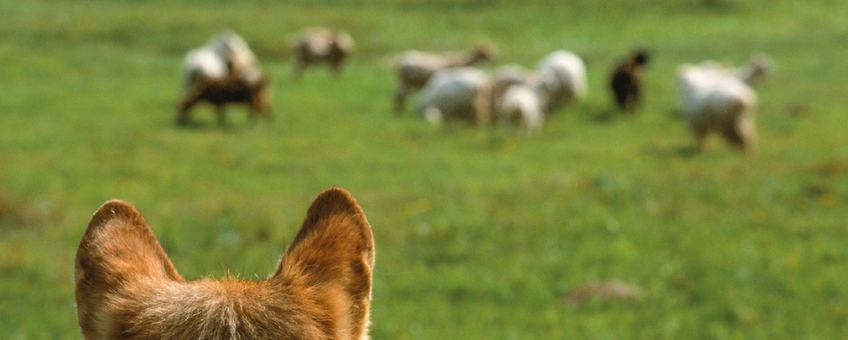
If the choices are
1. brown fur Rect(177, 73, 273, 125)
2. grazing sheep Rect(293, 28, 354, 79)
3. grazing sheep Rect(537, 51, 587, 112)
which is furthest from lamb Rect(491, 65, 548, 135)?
grazing sheep Rect(293, 28, 354, 79)

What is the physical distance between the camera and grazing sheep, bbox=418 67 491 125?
16844 millimetres

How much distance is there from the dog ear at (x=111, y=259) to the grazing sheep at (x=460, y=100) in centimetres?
1520

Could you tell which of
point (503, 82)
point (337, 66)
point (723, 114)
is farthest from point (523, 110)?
point (337, 66)

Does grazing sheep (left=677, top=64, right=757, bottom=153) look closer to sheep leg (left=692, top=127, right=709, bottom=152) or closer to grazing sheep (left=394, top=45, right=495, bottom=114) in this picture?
sheep leg (left=692, top=127, right=709, bottom=152)

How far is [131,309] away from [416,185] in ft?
28.5

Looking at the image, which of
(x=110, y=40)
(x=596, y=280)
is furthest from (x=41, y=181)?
(x=110, y=40)

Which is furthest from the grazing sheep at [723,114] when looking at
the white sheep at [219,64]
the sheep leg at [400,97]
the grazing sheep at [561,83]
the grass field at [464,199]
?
the white sheep at [219,64]

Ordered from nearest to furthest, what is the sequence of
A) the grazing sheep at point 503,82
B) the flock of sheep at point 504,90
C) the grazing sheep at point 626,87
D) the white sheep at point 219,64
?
the flock of sheep at point 504,90 → the white sheep at point 219,64 → the grazing sheep at point 503,82 → the grazing sheep at point 626,87

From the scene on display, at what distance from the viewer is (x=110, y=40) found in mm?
27938

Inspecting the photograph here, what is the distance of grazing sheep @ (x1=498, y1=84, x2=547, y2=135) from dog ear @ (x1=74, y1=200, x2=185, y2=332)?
13996 mm

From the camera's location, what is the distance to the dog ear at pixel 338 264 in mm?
1660

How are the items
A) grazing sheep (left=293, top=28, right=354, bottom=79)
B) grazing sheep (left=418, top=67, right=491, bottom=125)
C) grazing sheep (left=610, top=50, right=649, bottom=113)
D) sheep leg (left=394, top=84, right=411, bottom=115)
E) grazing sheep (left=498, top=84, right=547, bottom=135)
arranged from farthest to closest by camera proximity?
grazing sheep (left=293, top=28, right=354, bottom=79)
sheep leg (left=394, top=84, right=411, bottom=115)
grazing sheep (left=610, top=50, right=649, bottom=113)
grazing sheep (left=418, top=67, right=491, bottom=125)
grazing sheep (left=498, top=84, right=547, bottom=135)

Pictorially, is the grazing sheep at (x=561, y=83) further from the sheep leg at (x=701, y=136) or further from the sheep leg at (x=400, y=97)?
the sheep leg at (x=701, y=136)

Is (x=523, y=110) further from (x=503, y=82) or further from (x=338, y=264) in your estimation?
(x=338, y=264)
